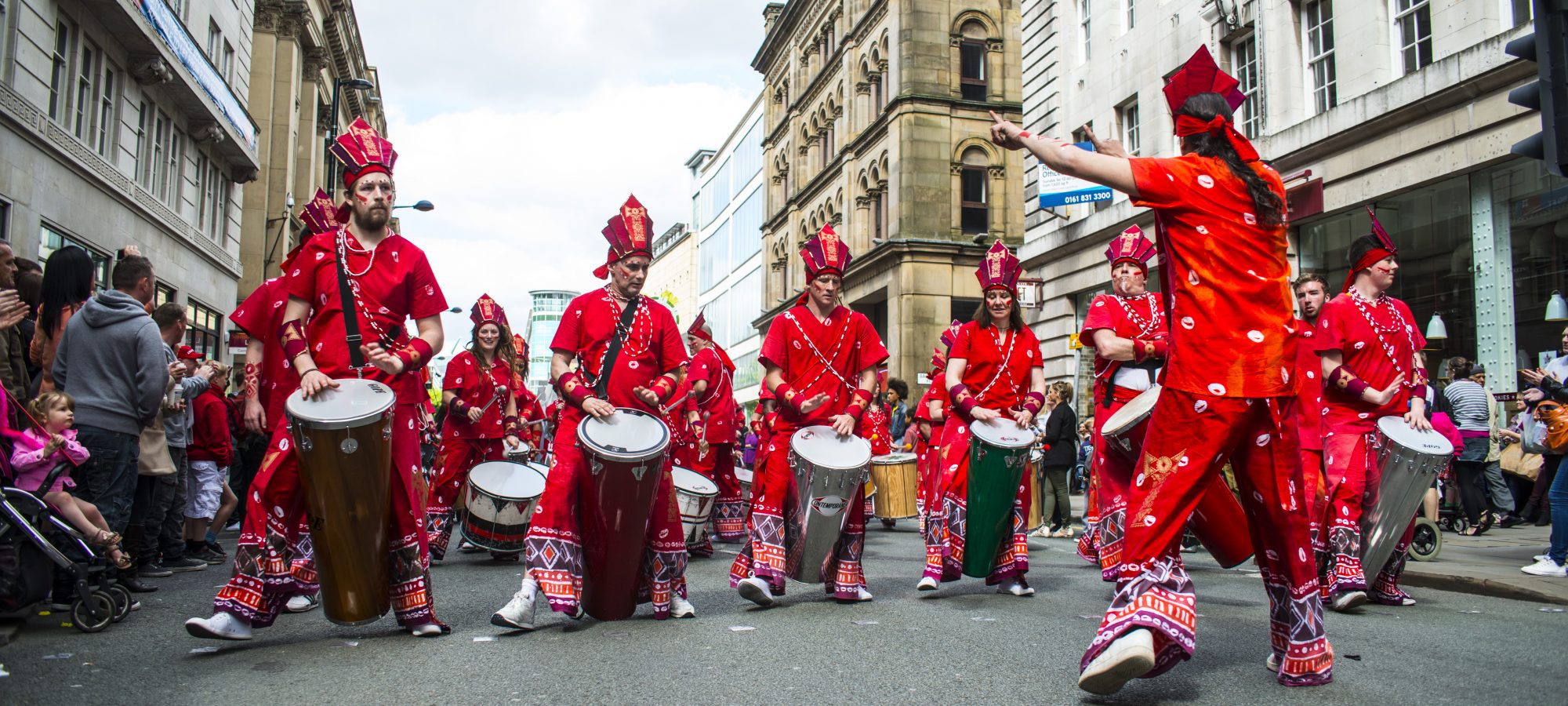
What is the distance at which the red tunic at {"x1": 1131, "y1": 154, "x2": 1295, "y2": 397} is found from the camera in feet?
13.5

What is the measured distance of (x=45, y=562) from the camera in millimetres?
5738

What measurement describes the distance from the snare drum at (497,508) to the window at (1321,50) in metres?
13.7

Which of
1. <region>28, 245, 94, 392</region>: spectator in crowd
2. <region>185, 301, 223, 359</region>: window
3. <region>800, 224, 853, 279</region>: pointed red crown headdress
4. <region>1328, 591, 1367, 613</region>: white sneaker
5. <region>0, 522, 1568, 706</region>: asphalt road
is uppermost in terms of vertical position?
<region>185, 301, 223, 359</region>: window

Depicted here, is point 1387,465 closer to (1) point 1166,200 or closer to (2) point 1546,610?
(2) point 1546,610

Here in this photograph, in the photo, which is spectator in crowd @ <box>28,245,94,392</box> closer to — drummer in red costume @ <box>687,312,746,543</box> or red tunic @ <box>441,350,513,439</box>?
red tunic @ <box>441,350,513,439</box>

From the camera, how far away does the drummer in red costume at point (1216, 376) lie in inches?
158

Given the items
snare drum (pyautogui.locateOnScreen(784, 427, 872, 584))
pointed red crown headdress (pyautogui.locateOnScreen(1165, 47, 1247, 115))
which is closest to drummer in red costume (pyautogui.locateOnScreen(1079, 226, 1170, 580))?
snare drum (pyautogui.locateOnScreen(784, 427, 872, 584))

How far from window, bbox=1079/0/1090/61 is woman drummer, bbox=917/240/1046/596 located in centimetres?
1867

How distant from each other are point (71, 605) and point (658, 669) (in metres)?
Answer: 3.32

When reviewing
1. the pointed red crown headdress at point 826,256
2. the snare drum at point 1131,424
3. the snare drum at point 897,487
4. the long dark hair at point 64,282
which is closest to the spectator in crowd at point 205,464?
the long dark hair at point 64,282

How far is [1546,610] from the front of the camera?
668 cm

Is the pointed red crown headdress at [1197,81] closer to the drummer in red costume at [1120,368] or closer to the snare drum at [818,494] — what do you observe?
the drummer in red costume at [1120,368]

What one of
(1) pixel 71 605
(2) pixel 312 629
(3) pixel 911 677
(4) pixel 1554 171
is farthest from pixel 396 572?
(4) pixel 1554 171

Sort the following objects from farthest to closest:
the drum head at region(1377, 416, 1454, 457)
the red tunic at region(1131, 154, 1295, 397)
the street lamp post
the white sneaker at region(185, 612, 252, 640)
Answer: the street lamp post
the drum head at region(1377, 416, 1454, 457)
the white sneaker at region(185, 612, 252, 640)
the red tunic at region(1131, 154, 1295, 397)
